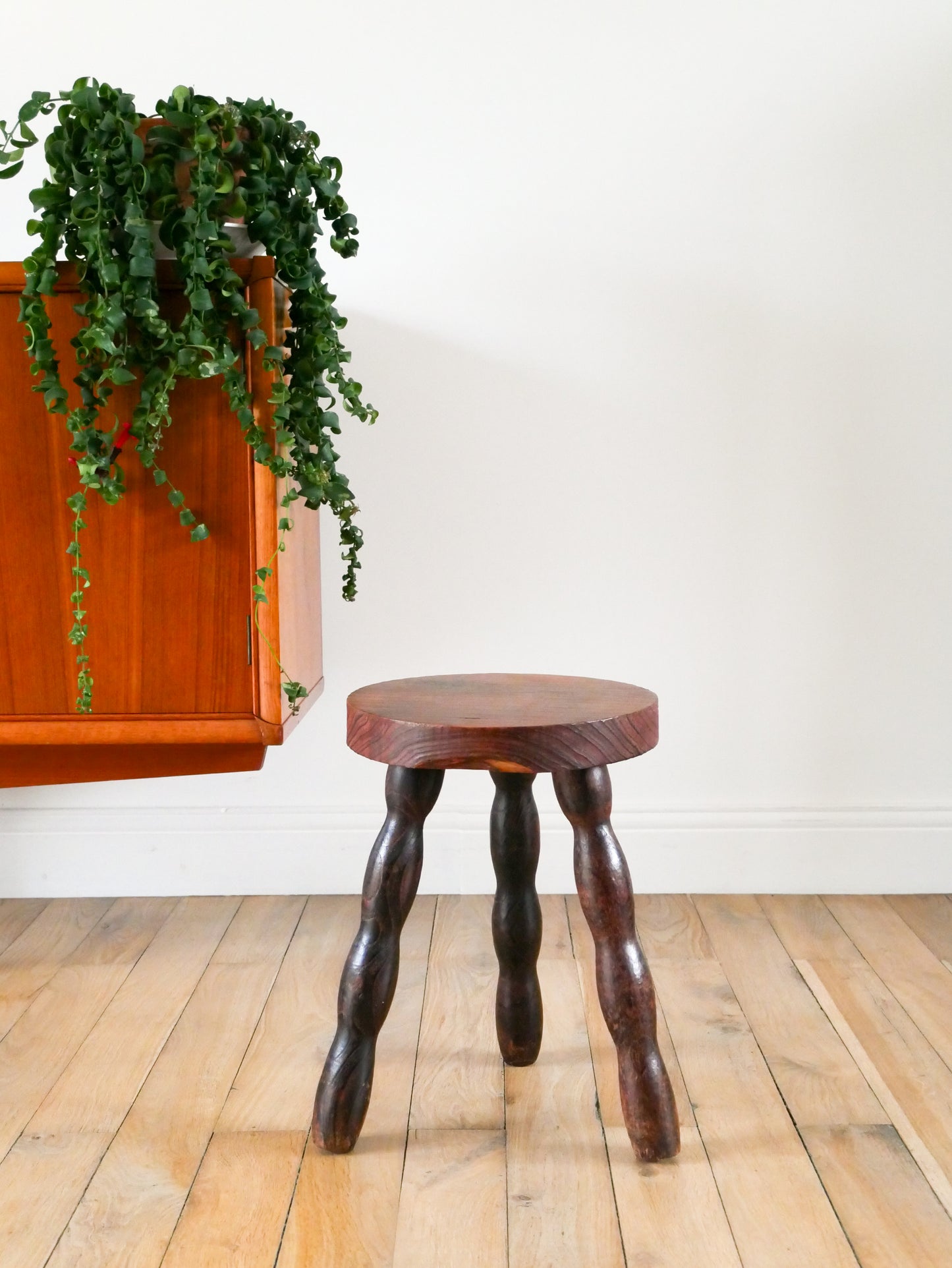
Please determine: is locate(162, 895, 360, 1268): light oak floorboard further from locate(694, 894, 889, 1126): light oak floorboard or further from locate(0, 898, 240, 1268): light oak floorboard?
locate(694, 894, 889, 1126): light oak floorboard

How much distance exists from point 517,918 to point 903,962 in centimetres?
76

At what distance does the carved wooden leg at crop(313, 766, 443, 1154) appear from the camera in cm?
126

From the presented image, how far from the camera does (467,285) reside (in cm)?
206

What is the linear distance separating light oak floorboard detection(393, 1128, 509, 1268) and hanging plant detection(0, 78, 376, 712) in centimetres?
73

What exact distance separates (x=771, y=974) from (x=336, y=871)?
2.78 feet

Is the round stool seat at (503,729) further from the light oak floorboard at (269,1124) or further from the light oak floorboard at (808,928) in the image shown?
the light oak floorboard at (808,928)

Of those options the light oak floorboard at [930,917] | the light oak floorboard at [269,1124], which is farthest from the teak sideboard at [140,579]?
the light oak floorboard at [930,917]

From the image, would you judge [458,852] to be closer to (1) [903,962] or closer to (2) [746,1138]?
(1) [903,962]

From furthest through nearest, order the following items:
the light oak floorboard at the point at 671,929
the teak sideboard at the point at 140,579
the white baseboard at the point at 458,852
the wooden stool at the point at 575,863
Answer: the white baseboard at the point at 458,852, the light oak floorboard at the point at 671,929, the teak sideboard at the point at 140,579, the wooden stool at the point at 575,863

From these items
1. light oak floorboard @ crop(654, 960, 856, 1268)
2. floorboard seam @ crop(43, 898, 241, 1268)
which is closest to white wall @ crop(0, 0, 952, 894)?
floorboard seam @ crop(43, 898, 241, 1268)

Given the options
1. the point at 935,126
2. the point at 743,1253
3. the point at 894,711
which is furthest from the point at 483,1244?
the point at 935,126

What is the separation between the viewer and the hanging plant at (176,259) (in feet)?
4.45

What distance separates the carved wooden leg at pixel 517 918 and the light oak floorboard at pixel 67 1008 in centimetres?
61

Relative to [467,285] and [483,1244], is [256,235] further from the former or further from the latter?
[483,1244]
